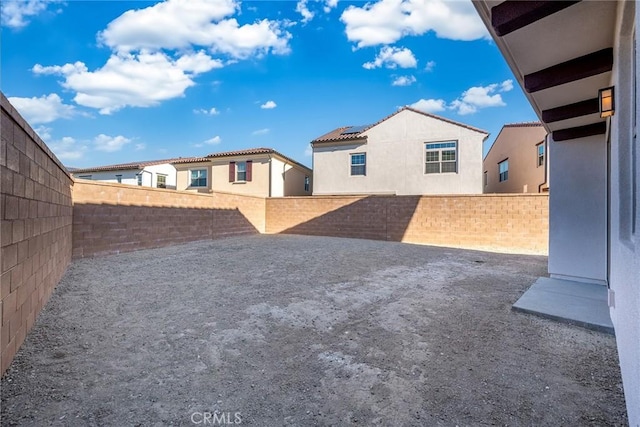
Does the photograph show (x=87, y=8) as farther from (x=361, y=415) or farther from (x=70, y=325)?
(x=361, y=415)

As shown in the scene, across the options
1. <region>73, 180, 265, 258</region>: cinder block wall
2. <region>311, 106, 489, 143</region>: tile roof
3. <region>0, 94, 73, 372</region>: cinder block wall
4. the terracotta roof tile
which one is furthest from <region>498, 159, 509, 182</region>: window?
<region>0, 94, 73, 372</region>: cinder block wall

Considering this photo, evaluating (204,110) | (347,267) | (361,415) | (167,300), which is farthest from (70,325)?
(204,110)

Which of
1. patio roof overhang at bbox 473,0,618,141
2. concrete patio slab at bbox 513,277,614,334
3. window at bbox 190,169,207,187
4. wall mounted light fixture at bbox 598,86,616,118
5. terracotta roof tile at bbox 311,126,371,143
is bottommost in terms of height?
concrete patio slab at bbox 513,277,614,334

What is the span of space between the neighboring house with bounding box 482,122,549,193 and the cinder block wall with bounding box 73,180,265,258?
15.1 metres

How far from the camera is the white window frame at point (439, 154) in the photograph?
14641 millimetres

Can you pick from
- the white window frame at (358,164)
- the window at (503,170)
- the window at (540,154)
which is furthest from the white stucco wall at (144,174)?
the window at (540,154)

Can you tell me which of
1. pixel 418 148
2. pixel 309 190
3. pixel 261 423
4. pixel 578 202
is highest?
pixel 418 148

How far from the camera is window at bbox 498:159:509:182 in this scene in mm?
18516

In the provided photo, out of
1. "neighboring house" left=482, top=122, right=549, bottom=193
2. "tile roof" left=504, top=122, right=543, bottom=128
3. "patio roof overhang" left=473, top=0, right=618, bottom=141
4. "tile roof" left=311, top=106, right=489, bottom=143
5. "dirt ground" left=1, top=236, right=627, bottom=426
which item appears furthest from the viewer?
"tile roof" left=504, top=122, right=543, bottom=128

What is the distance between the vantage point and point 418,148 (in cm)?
1527

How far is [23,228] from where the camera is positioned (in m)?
2.76

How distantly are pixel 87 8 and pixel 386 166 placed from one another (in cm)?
1294

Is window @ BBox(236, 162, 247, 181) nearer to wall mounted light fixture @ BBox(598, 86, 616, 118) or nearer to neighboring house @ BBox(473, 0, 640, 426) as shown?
neighboring house @ BBox(473, 0, 640, 426)

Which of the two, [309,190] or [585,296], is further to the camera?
[309,190]
